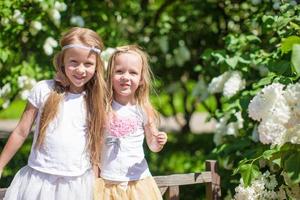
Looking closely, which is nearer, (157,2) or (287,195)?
(287,195)

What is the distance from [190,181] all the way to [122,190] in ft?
2.22

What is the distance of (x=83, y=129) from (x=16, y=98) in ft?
6.13

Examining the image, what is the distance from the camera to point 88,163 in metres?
3.04

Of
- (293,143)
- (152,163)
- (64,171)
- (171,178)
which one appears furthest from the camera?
(152,163)

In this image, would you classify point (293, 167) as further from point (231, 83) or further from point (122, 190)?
point (231, 83)

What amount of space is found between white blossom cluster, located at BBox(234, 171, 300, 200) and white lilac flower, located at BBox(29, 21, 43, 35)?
2.02 metres

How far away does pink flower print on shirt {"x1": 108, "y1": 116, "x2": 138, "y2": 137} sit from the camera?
3061 mm

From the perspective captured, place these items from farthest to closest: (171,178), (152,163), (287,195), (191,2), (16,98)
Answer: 1. (152,163)
2. (191,2)
3. (16,98)
4. (171,178)
5. (287,195)

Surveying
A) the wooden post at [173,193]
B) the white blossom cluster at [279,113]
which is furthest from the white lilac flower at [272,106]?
A: the wooden post at [173,193]

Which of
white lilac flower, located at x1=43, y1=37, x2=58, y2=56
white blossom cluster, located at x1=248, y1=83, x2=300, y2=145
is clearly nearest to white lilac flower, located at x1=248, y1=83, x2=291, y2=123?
white blossom cluster, located at x1=248, y1=83, x2=300, y2=145

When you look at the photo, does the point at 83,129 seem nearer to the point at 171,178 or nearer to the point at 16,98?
the point at 171,178

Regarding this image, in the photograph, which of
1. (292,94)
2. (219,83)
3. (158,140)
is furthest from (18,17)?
(292,94)

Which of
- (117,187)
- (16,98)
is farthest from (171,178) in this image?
(16,98)

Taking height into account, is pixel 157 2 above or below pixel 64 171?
above
